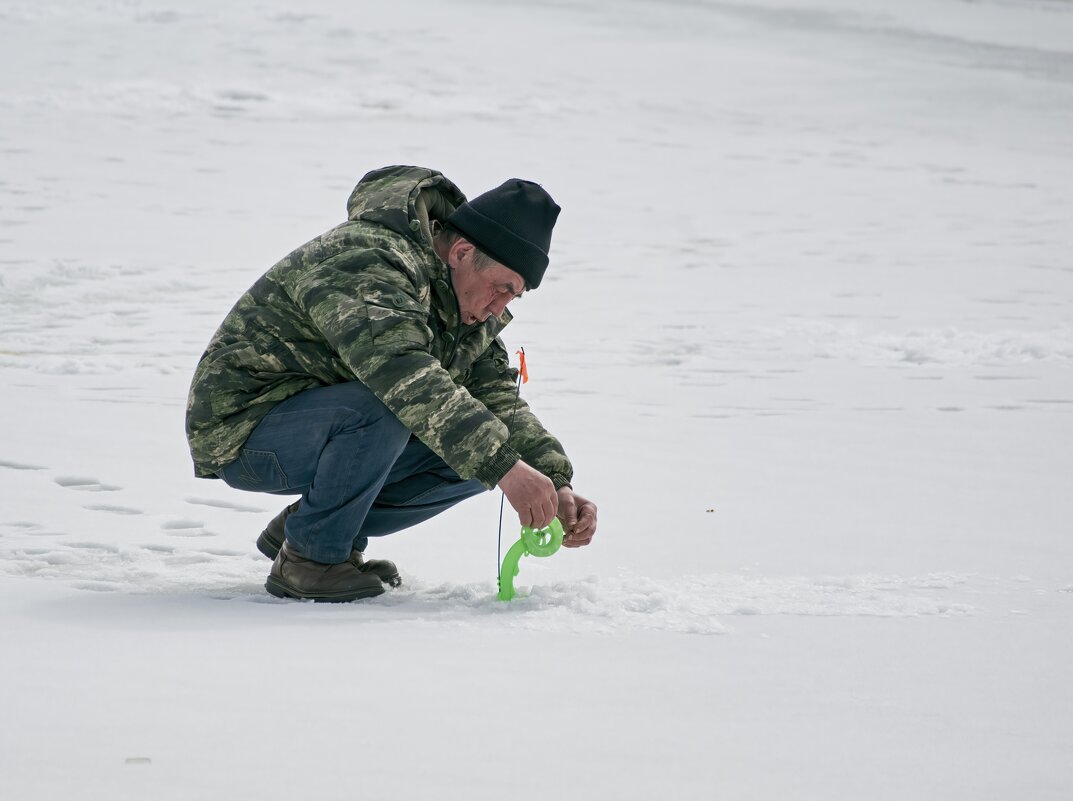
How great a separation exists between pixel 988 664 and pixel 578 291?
225 inches

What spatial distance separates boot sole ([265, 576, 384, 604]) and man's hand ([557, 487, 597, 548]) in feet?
1.53

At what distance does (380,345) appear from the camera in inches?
104

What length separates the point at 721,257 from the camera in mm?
9289

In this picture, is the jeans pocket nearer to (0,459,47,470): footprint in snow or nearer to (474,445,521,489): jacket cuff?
(474,445,521,489): jacket cuff

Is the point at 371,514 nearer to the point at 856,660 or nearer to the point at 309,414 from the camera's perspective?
the point at 309,414

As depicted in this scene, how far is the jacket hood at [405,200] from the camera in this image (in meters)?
2.80

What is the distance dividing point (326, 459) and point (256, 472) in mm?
212

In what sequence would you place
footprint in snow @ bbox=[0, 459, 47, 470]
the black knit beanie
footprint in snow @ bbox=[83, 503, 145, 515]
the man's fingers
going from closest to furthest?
1. the black knit beanie
2. the man's fingers
3. footprint in snow @ bbox=[83, 503, 145, 515]
4. footprint in snow @ bbox=[0, 459, 47, 470]

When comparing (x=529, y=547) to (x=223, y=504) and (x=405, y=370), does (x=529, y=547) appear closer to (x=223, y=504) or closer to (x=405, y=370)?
(x=405, y=370)

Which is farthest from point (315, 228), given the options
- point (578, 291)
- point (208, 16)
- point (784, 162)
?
point (208, 16)

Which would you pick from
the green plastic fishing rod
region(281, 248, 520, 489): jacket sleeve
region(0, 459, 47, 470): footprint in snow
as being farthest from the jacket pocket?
region(0, 459, 47, 470): footprint in snow

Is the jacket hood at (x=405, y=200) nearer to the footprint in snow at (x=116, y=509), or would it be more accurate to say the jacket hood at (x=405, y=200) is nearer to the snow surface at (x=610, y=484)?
the snow surface at (x=610, y=484)

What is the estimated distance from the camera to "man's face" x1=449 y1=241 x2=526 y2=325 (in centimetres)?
282

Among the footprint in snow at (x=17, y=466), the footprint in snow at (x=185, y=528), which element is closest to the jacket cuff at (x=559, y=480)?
the footprint in snow at (x=185, y=528)
